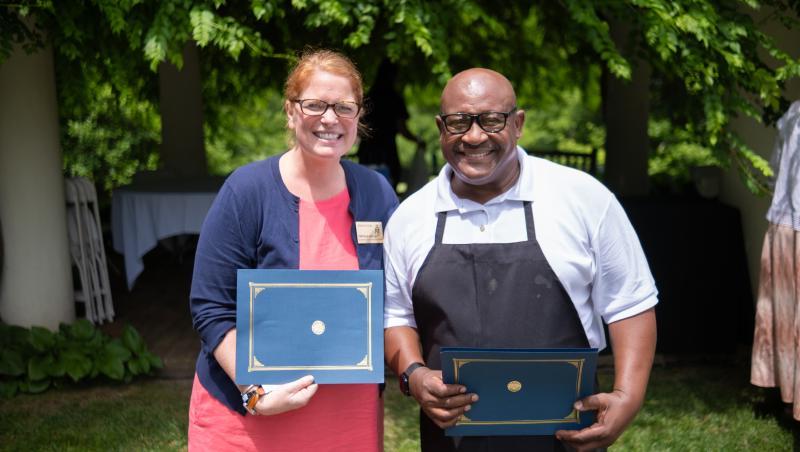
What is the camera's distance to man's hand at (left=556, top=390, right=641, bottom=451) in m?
2.14

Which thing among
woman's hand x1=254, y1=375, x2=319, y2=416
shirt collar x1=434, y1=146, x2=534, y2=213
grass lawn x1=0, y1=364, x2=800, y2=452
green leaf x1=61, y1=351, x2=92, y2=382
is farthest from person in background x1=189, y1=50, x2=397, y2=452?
green leaf x1=61, y1=351, x2=92, y2=382

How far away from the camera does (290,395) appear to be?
2.23 meters

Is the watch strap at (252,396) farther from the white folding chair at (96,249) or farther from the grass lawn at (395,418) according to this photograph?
the white folding chair at (96,249)

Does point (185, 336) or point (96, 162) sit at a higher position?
point (96, 162)

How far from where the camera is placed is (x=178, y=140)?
10.3 m

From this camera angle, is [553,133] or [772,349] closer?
[772,349]

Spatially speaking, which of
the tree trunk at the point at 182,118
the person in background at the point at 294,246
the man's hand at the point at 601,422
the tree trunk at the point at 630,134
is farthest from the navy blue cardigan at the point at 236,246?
the tree trunk at the point at 182,118

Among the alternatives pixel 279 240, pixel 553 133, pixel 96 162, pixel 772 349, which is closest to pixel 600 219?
pixel 279 240

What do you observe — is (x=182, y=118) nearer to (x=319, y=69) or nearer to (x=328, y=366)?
(x=319, y=69)

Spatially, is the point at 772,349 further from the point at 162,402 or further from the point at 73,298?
the point at 73,298

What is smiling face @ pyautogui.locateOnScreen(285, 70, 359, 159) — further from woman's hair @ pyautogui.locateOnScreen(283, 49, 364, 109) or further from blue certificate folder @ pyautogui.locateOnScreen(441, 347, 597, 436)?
blue certificate folder @ pyautogui.locateOnScreen(441, 347, 597, 436)

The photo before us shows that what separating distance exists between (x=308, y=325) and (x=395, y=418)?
3.23 meters

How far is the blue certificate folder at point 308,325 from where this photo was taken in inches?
87.0

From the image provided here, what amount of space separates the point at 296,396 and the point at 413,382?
0.99 feet
